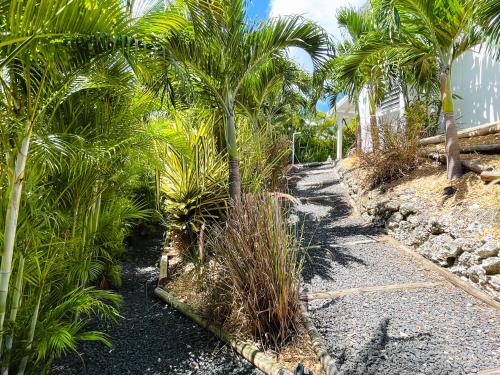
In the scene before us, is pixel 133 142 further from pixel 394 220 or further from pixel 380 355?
pixel 394 220

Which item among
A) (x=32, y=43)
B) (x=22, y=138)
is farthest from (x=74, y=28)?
(x=22, y=138)

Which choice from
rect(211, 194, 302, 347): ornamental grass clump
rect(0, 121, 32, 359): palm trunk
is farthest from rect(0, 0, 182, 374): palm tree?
rect(211, 194, 302, 347): ornamental grass clump

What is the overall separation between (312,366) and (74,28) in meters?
2.66

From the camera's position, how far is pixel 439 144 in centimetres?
686

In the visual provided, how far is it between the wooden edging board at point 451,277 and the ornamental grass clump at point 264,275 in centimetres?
178

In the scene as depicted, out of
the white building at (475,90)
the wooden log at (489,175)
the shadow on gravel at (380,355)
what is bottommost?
the shadow on gravel at (380,355)

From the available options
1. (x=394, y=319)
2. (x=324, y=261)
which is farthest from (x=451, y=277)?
(x=324, y=261)

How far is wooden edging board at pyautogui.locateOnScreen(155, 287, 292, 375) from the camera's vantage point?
8.74 ft

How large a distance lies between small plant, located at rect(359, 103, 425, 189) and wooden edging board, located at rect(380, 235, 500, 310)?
1698 mm

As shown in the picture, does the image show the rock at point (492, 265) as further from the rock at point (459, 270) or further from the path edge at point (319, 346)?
the path edge at point (319, 346)

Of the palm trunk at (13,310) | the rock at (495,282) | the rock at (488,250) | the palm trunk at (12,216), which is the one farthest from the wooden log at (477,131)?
the palm trunk at (13,310)

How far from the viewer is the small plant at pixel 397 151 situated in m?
6.46

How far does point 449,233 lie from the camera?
4219mm

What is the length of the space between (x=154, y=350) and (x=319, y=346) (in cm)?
145
